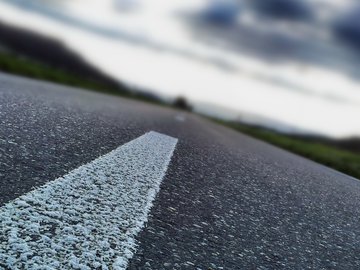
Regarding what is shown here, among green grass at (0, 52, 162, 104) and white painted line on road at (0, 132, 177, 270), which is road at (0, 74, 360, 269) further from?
green grass at (0, 52, 162, 104)

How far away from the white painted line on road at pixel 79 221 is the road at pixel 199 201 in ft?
0.10

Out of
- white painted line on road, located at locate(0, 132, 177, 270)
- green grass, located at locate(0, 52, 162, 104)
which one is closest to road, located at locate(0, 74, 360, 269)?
white painted line on road, located at locate(0, 132, 177, 270)

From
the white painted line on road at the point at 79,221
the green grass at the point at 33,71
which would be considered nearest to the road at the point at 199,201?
the white painted line on road at the point at 79,221

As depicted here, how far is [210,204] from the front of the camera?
3078 mm

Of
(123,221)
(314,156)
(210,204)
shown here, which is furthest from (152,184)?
(314,156)

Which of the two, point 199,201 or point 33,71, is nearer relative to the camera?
point 199,201

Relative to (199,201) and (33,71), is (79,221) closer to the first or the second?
(199,201)

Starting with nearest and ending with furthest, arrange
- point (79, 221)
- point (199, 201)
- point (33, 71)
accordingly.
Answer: point (79, 221) → point (199, 201) → point (33, 71)

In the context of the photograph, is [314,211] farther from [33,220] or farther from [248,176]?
[33,220]

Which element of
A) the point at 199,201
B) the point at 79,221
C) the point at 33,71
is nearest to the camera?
the point at 79,221

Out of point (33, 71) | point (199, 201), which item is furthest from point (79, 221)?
point (33, 71)

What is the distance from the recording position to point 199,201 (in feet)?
10.0

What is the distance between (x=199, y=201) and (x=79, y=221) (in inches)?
48.8

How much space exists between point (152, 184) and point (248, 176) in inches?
72.7
